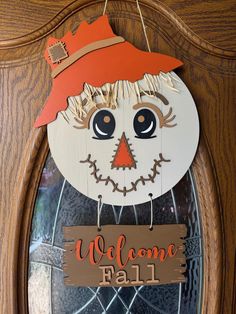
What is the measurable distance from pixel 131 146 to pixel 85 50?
0.61ft

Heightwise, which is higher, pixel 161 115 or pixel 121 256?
pixel 161 115

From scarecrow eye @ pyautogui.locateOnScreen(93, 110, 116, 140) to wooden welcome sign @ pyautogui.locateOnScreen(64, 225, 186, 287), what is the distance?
6.3 inches

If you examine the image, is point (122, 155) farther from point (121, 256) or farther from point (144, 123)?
point (121, 256)

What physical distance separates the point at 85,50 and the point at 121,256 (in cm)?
37

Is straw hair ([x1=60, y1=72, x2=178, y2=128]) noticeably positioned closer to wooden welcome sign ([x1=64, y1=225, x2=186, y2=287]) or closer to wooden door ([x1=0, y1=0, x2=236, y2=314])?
wooden door ([x1=0, y1=0, x2=236, y2=314])

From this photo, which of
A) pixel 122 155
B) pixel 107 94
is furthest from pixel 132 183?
pixel 107 94

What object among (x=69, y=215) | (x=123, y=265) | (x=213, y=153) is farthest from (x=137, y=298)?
(x=213, y=153)

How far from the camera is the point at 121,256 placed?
0.75m

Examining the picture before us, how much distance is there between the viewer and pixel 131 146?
749 mm

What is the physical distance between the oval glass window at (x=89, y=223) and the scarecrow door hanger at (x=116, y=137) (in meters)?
0.02

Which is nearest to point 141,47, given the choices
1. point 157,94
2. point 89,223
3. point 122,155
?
point 157,94

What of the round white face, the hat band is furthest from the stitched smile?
the hat band

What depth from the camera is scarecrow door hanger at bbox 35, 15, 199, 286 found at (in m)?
0.74

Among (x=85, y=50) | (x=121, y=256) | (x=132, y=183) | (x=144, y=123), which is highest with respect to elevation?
(x=85, y=50)
